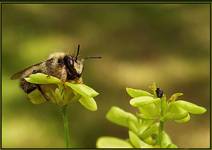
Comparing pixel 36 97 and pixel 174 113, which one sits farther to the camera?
pixel 36 97

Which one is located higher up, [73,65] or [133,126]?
[73,65]

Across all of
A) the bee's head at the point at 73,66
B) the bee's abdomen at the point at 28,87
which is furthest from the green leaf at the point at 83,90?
the bee's abdomen at the point at 28,87

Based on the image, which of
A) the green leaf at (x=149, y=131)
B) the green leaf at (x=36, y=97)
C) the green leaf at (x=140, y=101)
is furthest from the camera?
the green leaf at (x=36, y=97)

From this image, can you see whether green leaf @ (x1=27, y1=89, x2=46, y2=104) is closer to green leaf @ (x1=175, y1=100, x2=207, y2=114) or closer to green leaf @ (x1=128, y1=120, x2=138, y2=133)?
green leaf @ (x1=128, y1=120, x2=138, y2=133)

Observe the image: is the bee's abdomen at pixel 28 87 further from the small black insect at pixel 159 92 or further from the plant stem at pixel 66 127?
the small black insect at pixel 159 92

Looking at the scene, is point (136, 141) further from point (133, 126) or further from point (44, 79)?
point (44, 79)

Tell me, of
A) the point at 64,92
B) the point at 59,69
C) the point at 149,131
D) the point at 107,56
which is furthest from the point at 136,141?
the point at 107,56

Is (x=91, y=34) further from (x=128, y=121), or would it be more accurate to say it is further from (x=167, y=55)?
(x=128, y=121)
